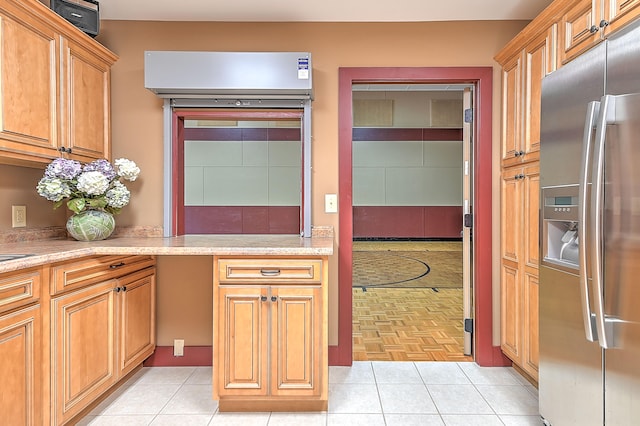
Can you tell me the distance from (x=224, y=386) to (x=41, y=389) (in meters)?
0.77

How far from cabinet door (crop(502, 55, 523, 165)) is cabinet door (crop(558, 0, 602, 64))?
38 centimetres

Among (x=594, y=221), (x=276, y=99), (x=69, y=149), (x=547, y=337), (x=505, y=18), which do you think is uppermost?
(x=505, y=18)

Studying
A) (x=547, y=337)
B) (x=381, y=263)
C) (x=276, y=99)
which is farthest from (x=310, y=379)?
(x=381, y=263)

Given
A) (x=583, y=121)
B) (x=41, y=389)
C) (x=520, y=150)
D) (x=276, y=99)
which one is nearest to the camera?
(x=583, y=121)

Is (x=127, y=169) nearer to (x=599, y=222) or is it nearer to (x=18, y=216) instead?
(x=18, y=216)

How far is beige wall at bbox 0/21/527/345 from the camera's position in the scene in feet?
8.30

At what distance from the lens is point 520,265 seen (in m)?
2.21

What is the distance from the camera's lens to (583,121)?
1433 mm

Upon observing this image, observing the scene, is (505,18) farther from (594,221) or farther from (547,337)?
(547,337)

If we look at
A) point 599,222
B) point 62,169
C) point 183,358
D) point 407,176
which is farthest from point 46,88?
point 407,176

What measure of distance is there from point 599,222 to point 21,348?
7.29ft

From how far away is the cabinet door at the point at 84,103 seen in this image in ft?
6.71

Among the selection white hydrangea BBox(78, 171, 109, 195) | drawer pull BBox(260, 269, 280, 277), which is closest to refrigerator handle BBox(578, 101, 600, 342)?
drawer pull BBox(260, 269, 280, 277)

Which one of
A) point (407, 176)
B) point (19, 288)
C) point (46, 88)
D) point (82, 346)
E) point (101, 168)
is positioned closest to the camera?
point (19, 288)
